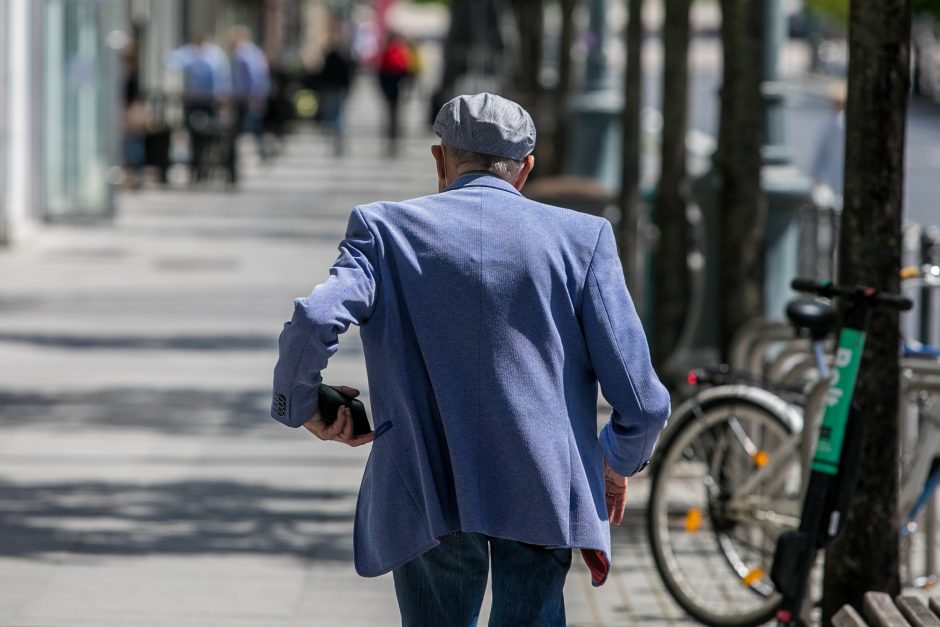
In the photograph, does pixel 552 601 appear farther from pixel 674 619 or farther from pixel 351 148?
pixel 351 148

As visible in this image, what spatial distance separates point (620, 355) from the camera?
3615mm

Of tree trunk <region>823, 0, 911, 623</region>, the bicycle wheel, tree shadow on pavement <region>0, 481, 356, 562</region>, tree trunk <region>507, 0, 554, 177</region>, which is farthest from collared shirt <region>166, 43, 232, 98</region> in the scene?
tree trunk <region>823, 0, 911, 623</region>

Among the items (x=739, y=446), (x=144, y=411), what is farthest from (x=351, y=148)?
(x=739, y=446)

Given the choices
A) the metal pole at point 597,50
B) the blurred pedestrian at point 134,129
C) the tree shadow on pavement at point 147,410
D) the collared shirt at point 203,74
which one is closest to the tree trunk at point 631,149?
the tree shadow on pavement at point 147,410

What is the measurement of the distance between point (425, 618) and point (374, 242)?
2.40ft

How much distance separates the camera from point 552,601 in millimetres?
3717

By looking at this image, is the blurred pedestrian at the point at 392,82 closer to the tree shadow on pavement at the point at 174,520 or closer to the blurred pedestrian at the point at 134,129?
the blurred pedestrian at the point at 134,129

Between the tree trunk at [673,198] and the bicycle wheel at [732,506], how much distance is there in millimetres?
3186

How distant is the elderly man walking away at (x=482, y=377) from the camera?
3.60 metres

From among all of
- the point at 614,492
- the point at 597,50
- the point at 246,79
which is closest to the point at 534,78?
the point at 597,50

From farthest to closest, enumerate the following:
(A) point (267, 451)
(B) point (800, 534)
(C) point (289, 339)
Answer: (A) point (267, 451), (B) point (800, 534), (C) point (289, 339)

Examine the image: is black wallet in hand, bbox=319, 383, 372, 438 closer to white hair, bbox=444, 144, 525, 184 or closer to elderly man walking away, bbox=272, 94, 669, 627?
elderly man walking away, bbox=272, 94, 669, 627

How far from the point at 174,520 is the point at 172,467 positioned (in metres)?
1.00

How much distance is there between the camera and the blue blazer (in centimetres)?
359
